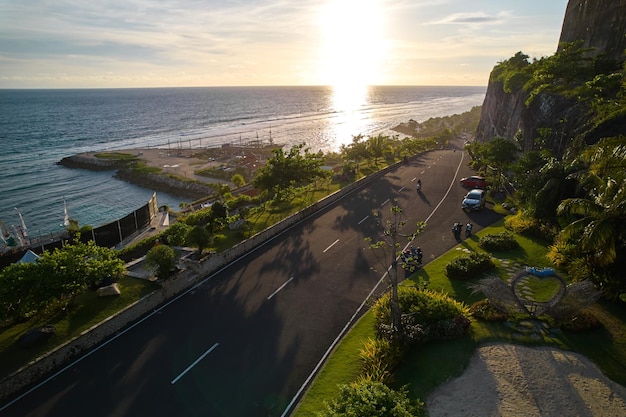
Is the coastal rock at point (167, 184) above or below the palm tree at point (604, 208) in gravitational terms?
below

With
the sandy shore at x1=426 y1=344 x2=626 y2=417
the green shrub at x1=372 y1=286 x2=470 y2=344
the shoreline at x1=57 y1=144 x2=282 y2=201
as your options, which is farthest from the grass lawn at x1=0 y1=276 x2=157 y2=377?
the shoreline at x1=57 y1=144 x2=282 y2=201

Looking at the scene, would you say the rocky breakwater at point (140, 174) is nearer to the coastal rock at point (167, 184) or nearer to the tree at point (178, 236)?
the coastal rock at point (167, 184)

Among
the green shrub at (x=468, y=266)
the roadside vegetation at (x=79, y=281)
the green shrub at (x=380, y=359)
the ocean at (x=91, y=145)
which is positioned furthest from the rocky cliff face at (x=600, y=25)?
the ocean at (x=91, y=145)

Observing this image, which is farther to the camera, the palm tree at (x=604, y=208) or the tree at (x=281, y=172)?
the tree at (x=281, y=172)

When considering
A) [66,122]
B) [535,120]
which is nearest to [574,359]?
[535,120]

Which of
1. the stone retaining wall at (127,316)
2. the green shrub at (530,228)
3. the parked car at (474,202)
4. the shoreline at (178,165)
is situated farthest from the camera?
the shoreline at (178,165)

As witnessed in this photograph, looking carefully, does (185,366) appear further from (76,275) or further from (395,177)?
(395,177)
